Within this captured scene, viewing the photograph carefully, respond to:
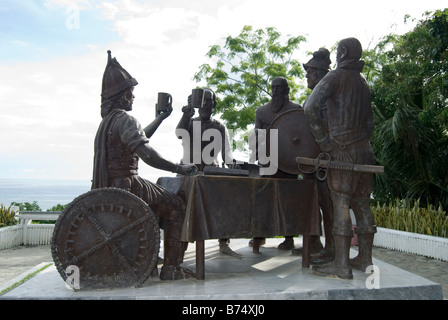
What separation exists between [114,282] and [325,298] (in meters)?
2.02

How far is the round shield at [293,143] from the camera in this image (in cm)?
503

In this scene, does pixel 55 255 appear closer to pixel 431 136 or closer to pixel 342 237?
pixel 342 237

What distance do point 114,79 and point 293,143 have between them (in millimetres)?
2203

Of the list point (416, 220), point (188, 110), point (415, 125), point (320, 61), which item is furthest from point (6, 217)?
point (415, 125)

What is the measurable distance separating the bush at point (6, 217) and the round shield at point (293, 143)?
8.36 m

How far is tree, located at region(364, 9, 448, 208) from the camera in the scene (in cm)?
1105

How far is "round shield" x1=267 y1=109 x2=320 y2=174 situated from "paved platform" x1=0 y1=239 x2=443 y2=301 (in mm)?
1299

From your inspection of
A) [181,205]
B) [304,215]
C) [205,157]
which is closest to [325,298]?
[304,215]

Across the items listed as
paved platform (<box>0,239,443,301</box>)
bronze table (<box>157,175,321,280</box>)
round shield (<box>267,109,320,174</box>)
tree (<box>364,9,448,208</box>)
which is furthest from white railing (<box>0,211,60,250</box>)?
tree (<box>364,9,448,208</box>)

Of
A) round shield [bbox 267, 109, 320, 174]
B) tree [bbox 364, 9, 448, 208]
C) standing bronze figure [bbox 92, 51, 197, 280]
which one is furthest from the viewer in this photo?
tree [bbox 364, 9, 448, 208]

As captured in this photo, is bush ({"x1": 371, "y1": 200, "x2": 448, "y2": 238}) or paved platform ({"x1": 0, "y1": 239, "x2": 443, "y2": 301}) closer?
paved platform ({"x1": 0, "y1": 239, "x2": 443, "y2": 301})

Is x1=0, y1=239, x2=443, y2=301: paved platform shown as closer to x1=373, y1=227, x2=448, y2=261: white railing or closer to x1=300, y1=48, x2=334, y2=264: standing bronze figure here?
x1=300, y1=48, x2=334, y2=264: standing bronze figure
